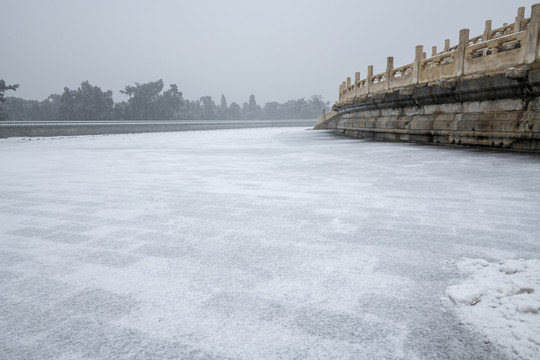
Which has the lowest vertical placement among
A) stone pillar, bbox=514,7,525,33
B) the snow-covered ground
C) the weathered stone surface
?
the snow-covered ground

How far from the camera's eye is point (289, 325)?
1.23 m

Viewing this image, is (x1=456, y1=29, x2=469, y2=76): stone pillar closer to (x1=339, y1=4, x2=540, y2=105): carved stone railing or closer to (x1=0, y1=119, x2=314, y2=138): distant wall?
(x1=339, y1=4, x2=540, y2=105): carved stone railing

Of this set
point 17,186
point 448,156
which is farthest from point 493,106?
point 17,186

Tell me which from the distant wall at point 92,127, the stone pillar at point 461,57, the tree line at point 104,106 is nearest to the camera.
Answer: the stone pillar at point 461,57

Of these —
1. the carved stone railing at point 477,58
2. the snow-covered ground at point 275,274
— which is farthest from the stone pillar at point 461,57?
the snow-covered ground at point 275,274

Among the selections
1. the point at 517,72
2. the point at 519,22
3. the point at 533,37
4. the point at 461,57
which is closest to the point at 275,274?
the point at 517,72

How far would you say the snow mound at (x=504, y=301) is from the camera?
112 centimetres

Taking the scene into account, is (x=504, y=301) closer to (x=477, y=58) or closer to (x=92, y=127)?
(x=477, y=58)

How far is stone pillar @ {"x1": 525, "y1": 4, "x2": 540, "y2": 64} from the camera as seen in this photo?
18.8 ft

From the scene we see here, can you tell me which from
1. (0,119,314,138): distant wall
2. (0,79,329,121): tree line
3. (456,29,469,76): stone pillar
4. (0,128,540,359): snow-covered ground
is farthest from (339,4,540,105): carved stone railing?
(0,79,329,121): tree line

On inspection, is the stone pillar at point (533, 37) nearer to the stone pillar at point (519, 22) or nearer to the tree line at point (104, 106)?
the stone pillar at point (519, 22)

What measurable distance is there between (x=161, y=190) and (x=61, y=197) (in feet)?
3.40

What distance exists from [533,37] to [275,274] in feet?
22.8

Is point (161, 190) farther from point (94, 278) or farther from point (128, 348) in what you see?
point (128, 348)
